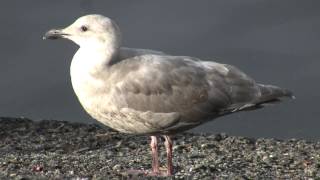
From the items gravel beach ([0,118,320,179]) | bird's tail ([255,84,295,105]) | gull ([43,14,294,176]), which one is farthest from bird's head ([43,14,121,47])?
bird's tail ([255,84,295,105])

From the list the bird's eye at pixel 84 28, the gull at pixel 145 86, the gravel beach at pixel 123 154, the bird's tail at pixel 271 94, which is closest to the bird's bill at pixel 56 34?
the gull at pixel 145 86

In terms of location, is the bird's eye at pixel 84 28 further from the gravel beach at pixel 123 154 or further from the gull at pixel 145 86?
the gravel beach at pixel 123 154

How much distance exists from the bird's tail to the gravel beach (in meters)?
0.70

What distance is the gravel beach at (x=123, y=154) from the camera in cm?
897

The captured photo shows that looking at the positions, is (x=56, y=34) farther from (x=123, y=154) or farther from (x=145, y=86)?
(x=123, y=154)

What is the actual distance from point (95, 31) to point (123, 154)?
201 centimetres

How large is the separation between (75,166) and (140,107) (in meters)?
0.94

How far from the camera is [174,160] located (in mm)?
9922

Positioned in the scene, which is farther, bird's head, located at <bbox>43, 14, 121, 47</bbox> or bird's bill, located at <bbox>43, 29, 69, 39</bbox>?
bird's bill, located at <bbox>43, 29, 69, 39</bbox>

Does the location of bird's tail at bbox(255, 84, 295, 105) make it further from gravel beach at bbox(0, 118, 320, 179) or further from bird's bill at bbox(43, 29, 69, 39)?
bird's bill at bbox(43, 29, 69, 39)

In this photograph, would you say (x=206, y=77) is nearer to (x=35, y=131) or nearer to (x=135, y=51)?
(x=135, y=51)

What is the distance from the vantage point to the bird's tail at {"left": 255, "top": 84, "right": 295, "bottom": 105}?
942cm

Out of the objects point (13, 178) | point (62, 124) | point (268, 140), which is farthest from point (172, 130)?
point (62, 124)

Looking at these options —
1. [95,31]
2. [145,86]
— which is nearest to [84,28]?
→ [95,31]
